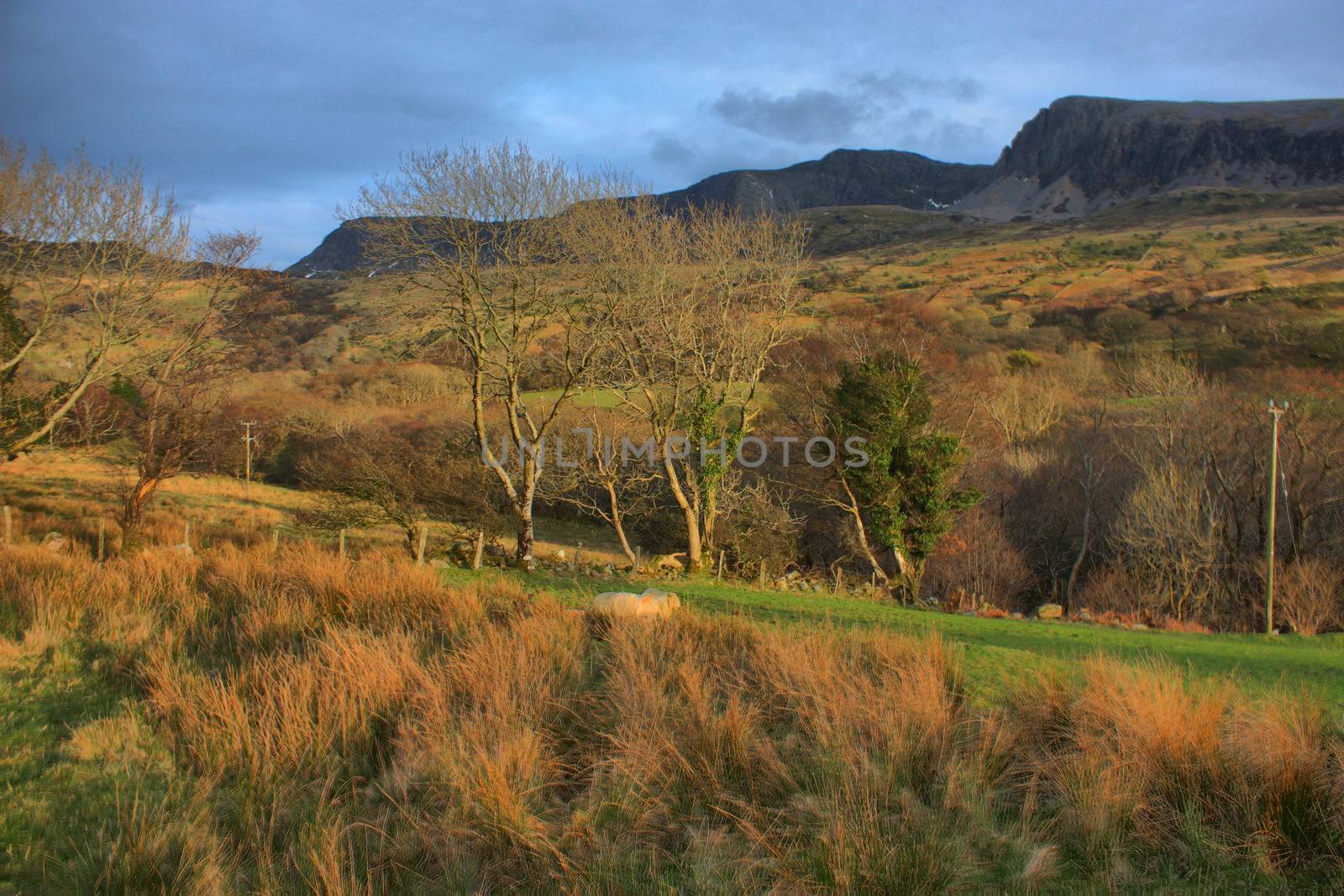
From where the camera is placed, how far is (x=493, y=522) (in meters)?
29.5

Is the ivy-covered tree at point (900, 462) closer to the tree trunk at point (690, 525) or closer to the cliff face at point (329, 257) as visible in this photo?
the tree trunk at point (690, 525)

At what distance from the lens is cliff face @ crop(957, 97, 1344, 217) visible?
497ft

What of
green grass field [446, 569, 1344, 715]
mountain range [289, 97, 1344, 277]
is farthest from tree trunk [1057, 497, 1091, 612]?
mountain range [289, 97, 1344, 277]

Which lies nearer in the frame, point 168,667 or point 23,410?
point 168,667

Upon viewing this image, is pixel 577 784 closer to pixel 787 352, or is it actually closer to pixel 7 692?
pixel 7 692

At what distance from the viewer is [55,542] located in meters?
19.0

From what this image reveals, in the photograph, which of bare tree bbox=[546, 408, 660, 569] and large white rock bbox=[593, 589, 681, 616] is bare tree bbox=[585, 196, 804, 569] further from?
large white rock bbox=[593, 589, 681, 616]

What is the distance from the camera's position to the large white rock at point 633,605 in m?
10.8

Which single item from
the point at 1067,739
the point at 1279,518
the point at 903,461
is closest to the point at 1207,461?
the point at 1279,518

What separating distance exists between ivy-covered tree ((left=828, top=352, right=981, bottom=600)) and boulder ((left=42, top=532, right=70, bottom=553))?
2222 centimetres

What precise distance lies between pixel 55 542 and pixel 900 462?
78.6 feet

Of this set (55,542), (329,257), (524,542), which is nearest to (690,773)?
(524,542)

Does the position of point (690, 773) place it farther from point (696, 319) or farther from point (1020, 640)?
point (696, 319)

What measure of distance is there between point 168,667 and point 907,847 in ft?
22.4
